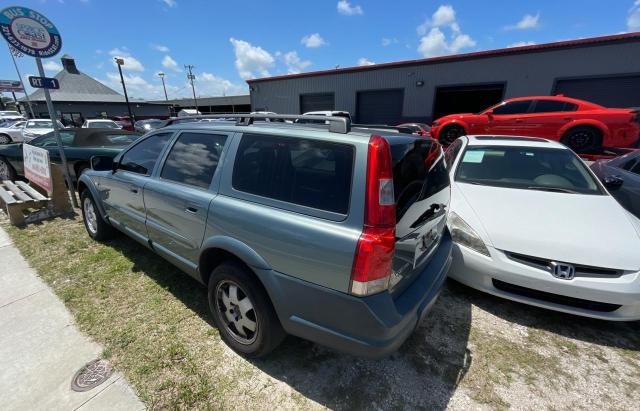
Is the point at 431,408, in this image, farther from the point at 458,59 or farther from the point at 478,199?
the point at 458,59

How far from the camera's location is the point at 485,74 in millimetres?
13180

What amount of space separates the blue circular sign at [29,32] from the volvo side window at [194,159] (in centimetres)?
374

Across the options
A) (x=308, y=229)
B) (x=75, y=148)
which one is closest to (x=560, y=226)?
(x=308, y=229)

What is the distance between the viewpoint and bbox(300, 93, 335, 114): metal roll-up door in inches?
742

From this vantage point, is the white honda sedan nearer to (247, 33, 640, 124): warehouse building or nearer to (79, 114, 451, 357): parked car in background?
(79, 114, 451, 357): parked car in background

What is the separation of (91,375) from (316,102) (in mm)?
19658

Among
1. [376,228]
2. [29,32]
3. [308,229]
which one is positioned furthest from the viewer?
[29,32]

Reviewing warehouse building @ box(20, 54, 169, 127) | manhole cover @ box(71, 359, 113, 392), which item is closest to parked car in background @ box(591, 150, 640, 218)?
manhole cover @ box(71, 359, 113, 392)

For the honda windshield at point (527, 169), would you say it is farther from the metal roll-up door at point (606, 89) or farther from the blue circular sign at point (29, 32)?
the metal roll-up door at point (606, 89)

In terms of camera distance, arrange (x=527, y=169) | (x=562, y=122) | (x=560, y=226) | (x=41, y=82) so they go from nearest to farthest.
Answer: (x=560, y=226)
(x=527, y=169)
(x=41, y=82)
(x=562, y=122)

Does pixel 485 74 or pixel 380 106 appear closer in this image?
pixel 485 74

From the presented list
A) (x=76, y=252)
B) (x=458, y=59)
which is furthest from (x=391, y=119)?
(x=76, y=252)

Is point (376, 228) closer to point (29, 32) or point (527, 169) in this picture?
point (527, 169)

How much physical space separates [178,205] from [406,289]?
73.1 inches
